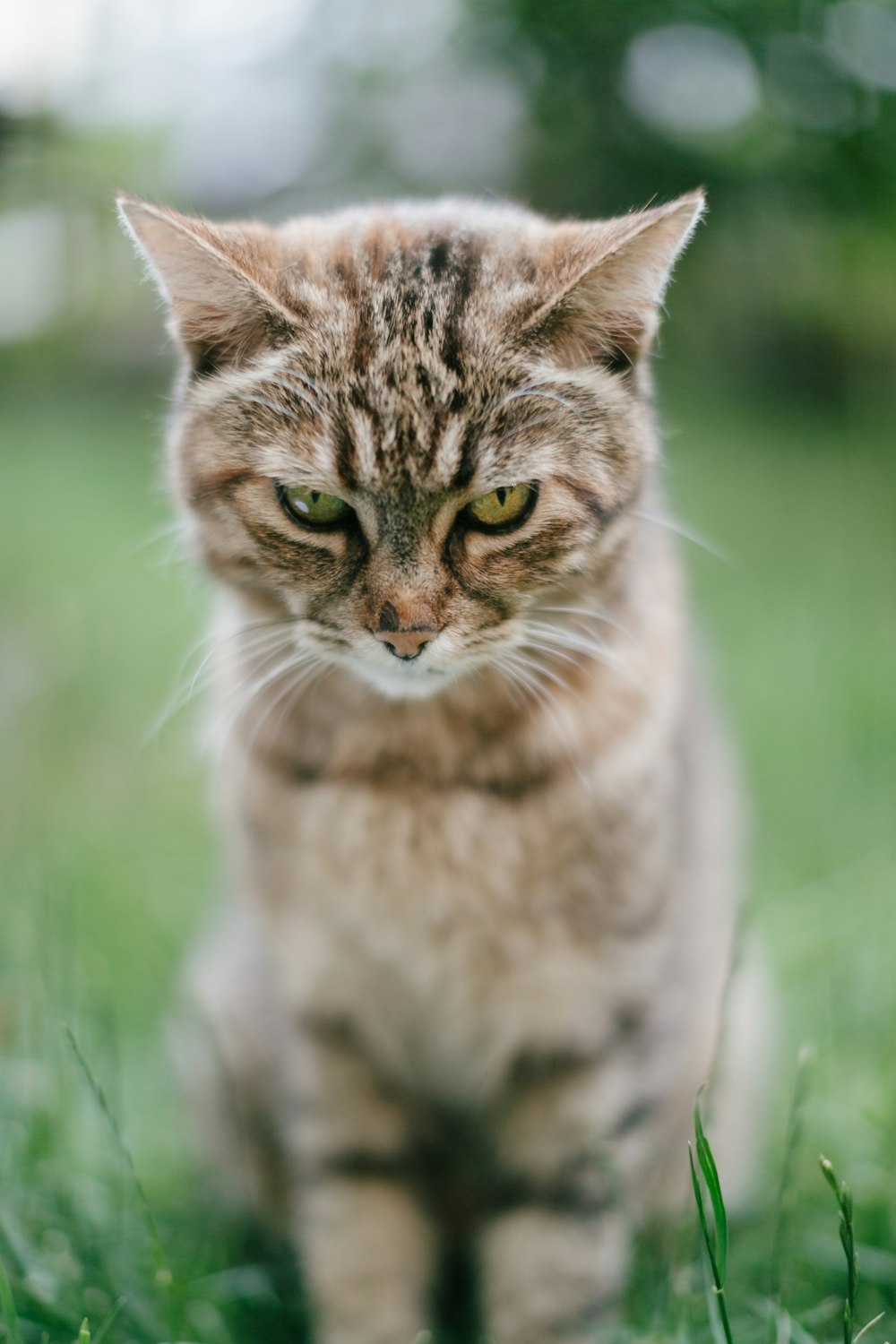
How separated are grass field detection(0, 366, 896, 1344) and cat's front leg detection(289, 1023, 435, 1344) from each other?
0.45 feet

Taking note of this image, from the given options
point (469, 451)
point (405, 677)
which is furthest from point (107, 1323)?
point (469, 451)

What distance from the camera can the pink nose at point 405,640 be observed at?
120 cm

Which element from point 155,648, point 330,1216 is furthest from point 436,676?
point 155,648

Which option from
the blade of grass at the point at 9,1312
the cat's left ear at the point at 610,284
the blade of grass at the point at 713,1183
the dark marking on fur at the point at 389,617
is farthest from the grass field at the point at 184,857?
the cat's left ear at the point at 610,284

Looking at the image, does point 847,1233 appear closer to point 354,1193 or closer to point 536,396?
point 354,1193

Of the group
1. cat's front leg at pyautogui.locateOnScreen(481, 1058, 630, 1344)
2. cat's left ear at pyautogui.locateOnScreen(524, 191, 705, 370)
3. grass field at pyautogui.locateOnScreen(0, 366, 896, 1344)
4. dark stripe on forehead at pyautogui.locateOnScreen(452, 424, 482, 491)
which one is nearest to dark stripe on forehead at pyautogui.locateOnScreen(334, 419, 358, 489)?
dark stripe on forehead at pyautogui.locateOnScreen(452, 424, 482, 491)

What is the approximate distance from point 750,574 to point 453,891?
2.75m

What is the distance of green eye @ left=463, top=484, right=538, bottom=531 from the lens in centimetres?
121

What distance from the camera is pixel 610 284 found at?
1204mm

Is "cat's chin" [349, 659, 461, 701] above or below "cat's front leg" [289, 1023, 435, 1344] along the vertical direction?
above

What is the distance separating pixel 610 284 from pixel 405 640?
17.2 inches

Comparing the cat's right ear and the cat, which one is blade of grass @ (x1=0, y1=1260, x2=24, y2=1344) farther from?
the cat's right ear

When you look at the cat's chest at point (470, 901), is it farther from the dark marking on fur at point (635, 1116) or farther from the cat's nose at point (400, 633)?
the cat's nose at point (400, 633)

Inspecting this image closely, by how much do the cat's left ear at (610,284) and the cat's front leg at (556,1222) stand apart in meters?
0.90
